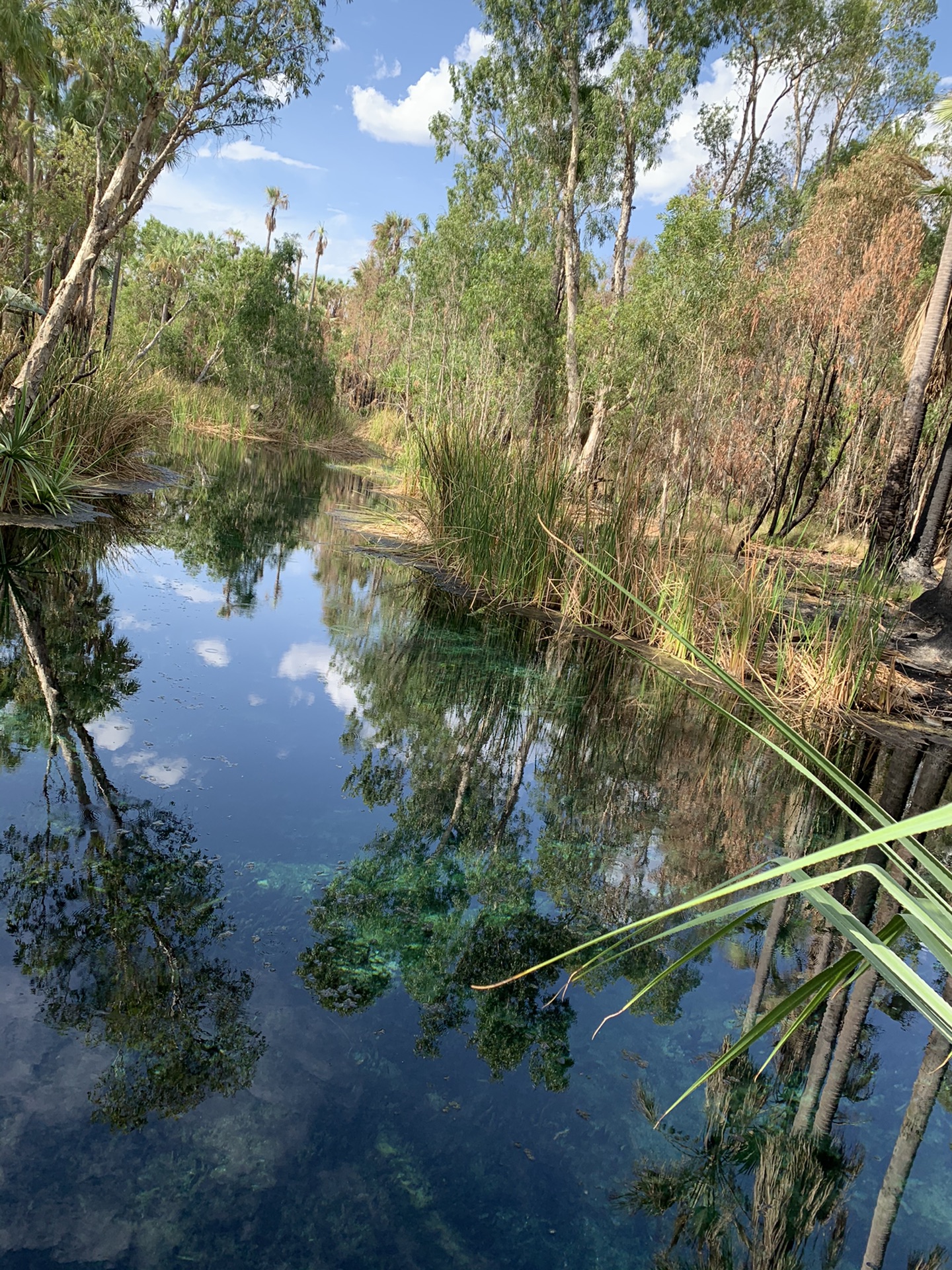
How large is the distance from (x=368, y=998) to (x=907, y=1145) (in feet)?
4.34

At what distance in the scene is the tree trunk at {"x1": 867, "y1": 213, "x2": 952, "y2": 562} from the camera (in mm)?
8414

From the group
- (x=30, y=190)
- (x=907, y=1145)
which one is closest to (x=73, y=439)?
(x=907, y=1145)

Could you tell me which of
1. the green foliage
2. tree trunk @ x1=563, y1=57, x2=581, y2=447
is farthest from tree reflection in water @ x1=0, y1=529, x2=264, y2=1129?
the green foliage

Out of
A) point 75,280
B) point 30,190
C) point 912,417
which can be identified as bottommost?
point 75,280

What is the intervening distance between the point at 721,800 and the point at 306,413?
18.5 meters

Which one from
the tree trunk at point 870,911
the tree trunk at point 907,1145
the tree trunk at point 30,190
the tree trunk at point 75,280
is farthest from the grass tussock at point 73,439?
the tree trunk at point 907,1145

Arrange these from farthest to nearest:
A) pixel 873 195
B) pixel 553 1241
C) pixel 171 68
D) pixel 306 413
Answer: pixel 306 413 → pixel 873 195 → pixel 171 68 → pixel 553 1241

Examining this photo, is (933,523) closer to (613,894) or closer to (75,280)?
(613,894)

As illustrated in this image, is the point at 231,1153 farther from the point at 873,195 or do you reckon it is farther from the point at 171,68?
the point at 873,195

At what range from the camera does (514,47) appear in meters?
14.6

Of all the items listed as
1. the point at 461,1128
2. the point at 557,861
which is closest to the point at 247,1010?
the point at 461,1128

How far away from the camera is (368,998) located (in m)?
2.11

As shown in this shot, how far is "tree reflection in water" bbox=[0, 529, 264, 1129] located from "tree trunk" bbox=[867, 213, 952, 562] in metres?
7.71

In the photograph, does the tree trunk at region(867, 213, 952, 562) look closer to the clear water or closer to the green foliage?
the clear water
